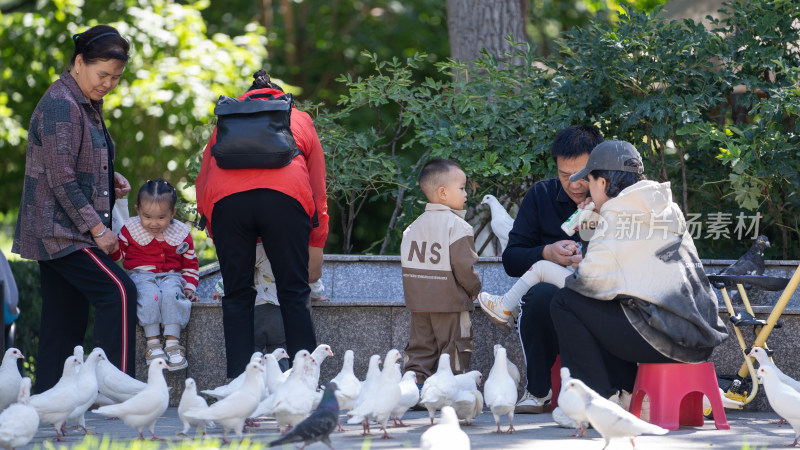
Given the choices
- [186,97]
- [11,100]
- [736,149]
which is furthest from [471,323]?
[11,100]

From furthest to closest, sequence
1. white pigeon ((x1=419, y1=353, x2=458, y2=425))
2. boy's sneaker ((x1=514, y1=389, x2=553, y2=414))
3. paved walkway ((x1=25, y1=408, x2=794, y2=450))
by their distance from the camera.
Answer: boy's sneaker ((x1=514, y1=389, x2=553, y2=414)) < white pigeon ((x1=419, y1=353, x2=458, y2=425)) < paved walkway ((x1=25, y1=408, x2=794, y2=450))

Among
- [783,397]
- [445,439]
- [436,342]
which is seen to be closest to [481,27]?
[436,342]

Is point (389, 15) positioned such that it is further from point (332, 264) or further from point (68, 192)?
point (68, 192)

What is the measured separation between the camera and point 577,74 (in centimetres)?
730

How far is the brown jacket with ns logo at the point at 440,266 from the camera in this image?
589cm

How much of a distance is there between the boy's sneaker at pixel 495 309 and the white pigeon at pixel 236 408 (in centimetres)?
154

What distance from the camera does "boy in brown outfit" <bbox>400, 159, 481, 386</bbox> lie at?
5891 millimetres

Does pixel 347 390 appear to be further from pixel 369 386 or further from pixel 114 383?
pixel 114 383

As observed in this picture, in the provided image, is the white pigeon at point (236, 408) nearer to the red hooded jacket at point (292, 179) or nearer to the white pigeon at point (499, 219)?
the red hooded jacket at point (292, 179)

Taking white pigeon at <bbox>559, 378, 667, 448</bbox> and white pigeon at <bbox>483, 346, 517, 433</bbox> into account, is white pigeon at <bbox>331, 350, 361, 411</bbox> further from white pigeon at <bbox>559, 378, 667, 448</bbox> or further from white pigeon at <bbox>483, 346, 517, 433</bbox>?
white pigeon at <bbox>559, 378, 667, 448</bbox>

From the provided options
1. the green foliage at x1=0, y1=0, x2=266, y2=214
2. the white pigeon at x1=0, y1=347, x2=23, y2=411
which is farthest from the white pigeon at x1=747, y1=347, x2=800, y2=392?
the green foliage at x1=0, y1=0, x2=266, y2=214

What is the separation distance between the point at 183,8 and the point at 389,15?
20.5 feet

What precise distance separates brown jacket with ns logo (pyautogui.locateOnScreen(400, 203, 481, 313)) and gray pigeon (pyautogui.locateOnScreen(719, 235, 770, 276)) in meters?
1.66

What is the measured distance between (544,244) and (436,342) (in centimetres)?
88
